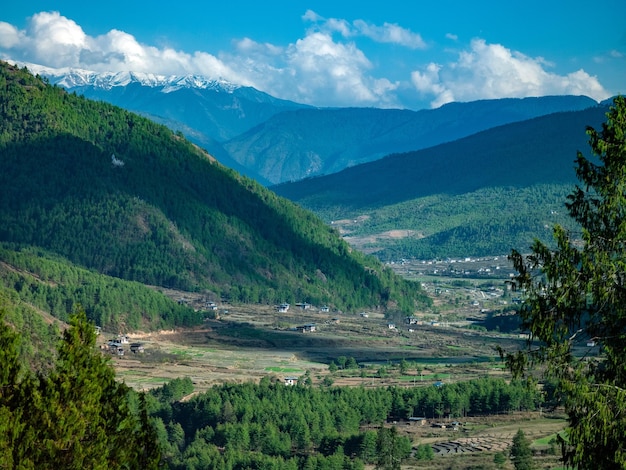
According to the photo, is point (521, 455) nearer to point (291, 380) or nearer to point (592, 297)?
point (291, 380)

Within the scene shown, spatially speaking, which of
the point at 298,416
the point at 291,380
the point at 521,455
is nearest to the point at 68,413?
the point at 521,455

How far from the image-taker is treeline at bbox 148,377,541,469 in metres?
78.1

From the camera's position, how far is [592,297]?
79.3 feet

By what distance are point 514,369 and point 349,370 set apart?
10286 centimetres

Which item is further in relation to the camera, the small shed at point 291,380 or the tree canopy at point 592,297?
the small shed at point 291,380

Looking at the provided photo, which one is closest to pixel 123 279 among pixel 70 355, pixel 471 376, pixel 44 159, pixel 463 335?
pixel 44 159

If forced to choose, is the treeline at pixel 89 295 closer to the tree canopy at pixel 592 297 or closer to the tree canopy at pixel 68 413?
the tree canopy at pixel 68 413

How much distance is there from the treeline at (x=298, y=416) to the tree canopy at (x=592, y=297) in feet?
172

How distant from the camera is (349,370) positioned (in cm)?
12662

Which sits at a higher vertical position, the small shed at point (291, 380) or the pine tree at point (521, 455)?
the small shed at point (291, 380)

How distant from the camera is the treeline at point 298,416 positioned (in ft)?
256

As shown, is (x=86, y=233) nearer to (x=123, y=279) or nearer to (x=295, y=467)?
(x=123, y=279)

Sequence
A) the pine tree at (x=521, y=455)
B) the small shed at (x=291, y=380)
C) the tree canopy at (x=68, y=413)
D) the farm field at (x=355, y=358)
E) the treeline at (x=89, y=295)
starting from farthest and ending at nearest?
the treeline at (x=89, y=295) → the small shed at (x=291, y=380) → the farm field at (x=355, y=358) → the pine tree at (x=521, y=455) → the tree canopy at (x=68, y=413)

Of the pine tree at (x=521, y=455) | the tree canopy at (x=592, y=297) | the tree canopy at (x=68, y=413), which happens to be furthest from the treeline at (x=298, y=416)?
the tree canopy at (x=592, y=297)
